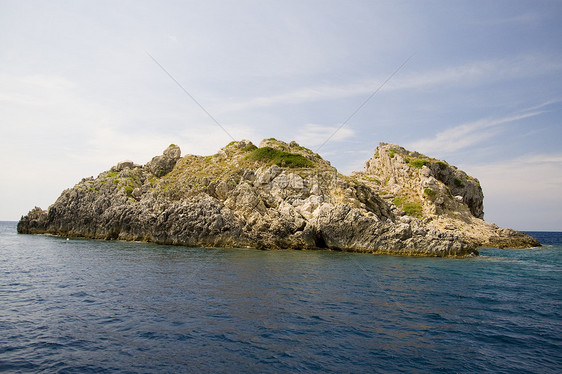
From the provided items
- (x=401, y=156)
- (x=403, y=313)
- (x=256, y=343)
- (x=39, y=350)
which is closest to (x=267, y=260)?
(x=403, y=313)

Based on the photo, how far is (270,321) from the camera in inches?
600

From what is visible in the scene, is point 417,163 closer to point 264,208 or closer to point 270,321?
point 264,208

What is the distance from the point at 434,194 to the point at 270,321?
67505 mm

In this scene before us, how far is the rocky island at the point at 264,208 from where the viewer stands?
47.8 meters

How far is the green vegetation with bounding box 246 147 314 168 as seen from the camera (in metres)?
64.6

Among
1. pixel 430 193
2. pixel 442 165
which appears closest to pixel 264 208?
pixel 430 193

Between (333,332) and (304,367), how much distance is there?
357cm

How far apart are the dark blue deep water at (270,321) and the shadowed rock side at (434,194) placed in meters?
41.6

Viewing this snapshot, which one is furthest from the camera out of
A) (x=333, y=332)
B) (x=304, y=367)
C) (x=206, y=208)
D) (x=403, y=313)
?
(x=206, y=208)

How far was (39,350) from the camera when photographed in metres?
11.4

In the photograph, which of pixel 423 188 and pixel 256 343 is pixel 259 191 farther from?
pixel 256 343

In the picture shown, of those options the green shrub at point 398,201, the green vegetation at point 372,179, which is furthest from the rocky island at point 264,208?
the green vegetation at point 372,179

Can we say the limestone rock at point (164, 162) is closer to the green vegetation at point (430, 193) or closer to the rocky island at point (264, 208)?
the rocky island at point (264, 208)

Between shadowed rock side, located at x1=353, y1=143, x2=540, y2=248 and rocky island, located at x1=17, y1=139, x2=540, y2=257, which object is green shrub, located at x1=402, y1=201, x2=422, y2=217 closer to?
shadowed rock side, located at x1=353, y1=143, x2=540, y2=248
